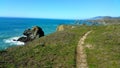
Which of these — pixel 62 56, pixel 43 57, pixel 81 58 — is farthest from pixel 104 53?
pixel 43 57

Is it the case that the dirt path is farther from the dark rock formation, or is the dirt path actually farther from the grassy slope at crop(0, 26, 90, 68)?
the dark rock formation

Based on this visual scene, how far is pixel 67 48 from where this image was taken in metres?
48.1

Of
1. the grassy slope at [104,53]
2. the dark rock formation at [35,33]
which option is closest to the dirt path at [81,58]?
the grassy slope at [104,53]

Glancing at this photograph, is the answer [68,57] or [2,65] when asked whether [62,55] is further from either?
[2,65]

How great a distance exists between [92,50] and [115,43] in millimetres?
7922

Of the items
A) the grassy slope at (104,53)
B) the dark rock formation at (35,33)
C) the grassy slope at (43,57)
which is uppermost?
the grassy slope at (104,53)

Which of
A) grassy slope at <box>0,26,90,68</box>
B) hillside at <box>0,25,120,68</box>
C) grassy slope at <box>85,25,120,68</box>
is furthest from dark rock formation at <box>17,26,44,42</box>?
grassy slope at <box>0,26,90,68</box>

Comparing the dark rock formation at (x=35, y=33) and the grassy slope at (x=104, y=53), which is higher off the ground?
the grassy slope at (x=104, y=53)

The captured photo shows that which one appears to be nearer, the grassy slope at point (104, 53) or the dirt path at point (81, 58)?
the dirt path at point (81, 58)

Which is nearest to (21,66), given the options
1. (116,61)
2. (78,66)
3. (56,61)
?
(56,61)

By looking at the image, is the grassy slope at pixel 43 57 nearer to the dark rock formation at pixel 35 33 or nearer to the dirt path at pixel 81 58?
the dirt path at pixel 81 58

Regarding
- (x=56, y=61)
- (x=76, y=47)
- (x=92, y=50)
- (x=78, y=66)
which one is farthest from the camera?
(x=76, y=47)

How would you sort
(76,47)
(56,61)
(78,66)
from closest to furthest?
1. (78,66)
2. (56,61)
3. (76,47)

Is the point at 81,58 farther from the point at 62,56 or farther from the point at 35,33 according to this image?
the point at 35,33
